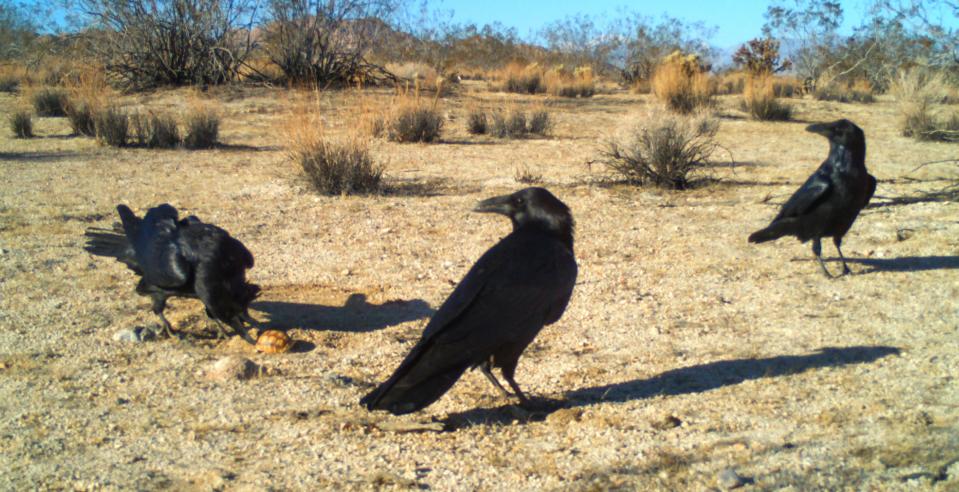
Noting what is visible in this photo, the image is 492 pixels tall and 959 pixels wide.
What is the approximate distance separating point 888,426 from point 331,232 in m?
5.00

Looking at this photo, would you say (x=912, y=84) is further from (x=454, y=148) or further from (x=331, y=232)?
(x=331, y=232)

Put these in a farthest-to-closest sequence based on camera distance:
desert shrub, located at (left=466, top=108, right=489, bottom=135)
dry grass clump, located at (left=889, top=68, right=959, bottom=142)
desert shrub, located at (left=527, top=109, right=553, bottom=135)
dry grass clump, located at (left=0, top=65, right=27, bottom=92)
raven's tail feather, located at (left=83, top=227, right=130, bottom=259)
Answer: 1. dry grass clump, located at (left=0, top=65, right=27, bottom=92)
2. desert shrub, located at (left=527, top=109, right=553, bottom=135)
3. desert shrub, located at (left=466, top=108, right=489, bottom=135)
4. dry grass clump, located at (left=889, top=68, right=959, bottom=142)
5. raven's tail feather, located at (left=83, top=227, right=130, bottom=259)

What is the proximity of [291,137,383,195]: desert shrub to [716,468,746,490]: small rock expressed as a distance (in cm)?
638

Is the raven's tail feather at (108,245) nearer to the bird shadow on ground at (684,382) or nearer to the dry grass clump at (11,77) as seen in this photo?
the bird shadow on ground at (684,382)

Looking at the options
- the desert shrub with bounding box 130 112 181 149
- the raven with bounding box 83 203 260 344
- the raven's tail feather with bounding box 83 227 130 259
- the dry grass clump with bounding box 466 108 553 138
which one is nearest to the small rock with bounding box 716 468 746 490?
the raven with bounding box 83 203 260 344

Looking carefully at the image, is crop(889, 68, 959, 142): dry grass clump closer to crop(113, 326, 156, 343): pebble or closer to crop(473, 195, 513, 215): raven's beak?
crop(473, 195, 513, 215): raven's beak

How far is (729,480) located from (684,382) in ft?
3.67

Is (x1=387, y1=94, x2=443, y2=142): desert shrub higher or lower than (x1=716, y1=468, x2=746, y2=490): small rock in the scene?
higher

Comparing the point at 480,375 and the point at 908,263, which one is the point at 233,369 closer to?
the point at 480,375

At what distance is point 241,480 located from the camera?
2.93 m

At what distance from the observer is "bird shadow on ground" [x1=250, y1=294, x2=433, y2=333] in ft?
16.1

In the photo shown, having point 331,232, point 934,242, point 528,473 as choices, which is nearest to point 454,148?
point 331,232

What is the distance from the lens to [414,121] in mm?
12930

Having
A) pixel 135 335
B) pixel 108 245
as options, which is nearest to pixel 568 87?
pixel 108 245
